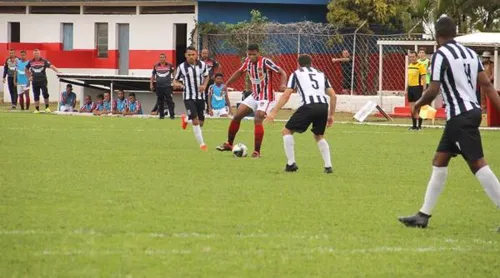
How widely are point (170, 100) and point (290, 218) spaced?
2256 cm

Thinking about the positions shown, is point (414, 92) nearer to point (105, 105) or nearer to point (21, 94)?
point (105, 105)

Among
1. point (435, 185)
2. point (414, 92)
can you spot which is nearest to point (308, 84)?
point (435, 185)

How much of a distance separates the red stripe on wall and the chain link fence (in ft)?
23.5

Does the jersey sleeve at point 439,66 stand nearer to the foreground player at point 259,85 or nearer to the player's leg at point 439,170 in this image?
the player's leg at point 439,170

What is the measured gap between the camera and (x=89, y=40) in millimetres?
49531

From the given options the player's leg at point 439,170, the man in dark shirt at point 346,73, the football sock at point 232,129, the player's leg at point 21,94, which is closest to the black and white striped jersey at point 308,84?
the football sock at point 232,129

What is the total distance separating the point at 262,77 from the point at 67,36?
1226 inches

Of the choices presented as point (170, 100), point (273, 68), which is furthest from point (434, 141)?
point (170, 100)

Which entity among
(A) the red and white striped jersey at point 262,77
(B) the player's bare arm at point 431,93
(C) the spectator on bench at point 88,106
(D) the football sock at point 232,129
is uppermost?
(B) the player's bare arm at point 431,93

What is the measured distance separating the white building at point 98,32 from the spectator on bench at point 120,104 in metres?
8.77

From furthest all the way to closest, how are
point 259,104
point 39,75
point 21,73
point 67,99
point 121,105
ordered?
1. point 21,73
2. point 67,99
3. point 39,75
4. point 121,105
5. point 259,104

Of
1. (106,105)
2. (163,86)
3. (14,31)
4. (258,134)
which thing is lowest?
(106,105)

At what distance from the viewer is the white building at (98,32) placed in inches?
1854

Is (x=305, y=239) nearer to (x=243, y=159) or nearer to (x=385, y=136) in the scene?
(x=243, y=159)
